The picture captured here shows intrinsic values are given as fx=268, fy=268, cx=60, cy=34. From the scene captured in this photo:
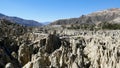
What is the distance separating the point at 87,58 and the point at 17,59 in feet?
27.7

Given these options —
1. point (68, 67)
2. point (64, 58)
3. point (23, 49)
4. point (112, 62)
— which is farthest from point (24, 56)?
point (112, 62)

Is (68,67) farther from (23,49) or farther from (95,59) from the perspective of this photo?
(23,49)

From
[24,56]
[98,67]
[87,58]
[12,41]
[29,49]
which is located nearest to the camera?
[98,67]

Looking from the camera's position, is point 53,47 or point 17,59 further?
point 53,47

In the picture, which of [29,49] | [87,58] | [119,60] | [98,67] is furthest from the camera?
[29,49]

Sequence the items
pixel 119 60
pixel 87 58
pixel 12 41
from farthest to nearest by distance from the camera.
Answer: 1. pixel 12 41
2. pixel 87 58
3. pixel 119 60

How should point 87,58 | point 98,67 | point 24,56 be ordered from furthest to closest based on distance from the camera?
point 24,56, point 87,58, point 98,67

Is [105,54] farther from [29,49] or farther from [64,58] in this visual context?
[29,49]

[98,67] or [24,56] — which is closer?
[98,67]

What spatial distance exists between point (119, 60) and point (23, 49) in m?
13.6

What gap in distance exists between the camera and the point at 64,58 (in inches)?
1193

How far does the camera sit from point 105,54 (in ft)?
101

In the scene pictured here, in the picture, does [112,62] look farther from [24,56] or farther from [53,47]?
[53,47]

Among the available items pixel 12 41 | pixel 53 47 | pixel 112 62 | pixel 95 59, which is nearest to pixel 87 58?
pixel 95 59
